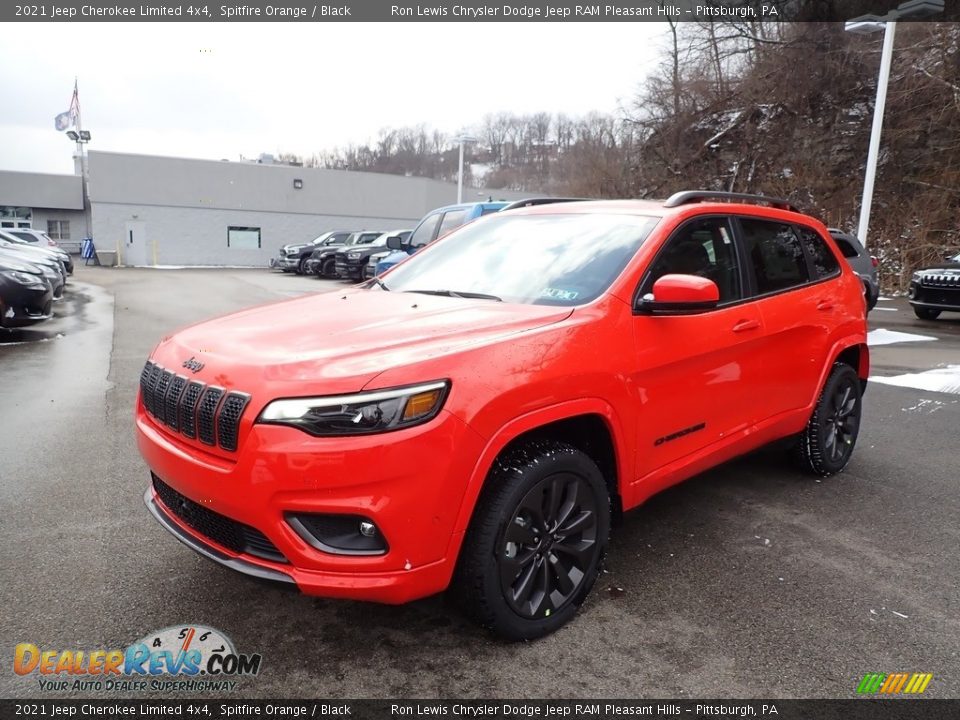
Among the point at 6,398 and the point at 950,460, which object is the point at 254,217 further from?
the point at 950,460

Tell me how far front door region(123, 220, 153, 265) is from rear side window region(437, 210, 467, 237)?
3072cm

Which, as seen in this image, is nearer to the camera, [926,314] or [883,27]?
[926,314]

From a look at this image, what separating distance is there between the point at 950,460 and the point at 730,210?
2.93 metres

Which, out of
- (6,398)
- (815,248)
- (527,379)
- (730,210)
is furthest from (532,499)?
(6,398)

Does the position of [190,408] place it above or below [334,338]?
below

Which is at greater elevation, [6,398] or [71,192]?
[71,192]

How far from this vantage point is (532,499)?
2621 millimetres

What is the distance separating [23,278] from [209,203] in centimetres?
3102

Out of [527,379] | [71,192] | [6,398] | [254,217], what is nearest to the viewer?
[527,379]

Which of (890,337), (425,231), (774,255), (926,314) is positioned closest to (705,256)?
(774,255)

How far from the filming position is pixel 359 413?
2.28 meters

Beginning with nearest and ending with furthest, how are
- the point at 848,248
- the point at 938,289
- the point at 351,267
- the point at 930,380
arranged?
the point at 930,380, the point at 848,248, the point at 938,289, the point at 351,267

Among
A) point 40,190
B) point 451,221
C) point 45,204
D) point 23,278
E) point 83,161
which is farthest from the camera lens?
point 83,161

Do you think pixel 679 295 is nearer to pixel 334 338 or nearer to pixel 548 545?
pixel 548 545
